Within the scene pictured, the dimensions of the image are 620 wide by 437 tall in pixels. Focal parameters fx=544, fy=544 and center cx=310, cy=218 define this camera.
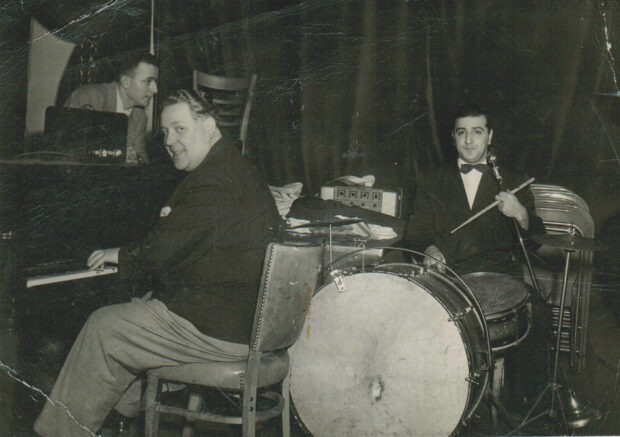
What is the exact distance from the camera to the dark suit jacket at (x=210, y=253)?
231 cm

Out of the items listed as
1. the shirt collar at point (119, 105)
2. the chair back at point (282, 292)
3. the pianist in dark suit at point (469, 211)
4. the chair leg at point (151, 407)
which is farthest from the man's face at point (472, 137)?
the chair leg at point (151, 407)

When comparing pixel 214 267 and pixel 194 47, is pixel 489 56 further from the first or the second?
pixel 214 267

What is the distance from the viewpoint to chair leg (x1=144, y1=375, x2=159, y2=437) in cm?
228

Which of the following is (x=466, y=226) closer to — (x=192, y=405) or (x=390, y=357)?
(x=390, y=357)

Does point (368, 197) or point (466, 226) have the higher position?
point (368, 197)

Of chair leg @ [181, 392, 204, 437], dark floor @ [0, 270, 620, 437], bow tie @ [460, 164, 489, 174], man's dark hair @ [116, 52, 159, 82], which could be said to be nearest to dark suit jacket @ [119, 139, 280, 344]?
chair leg @ [181, 392, 204, 437]

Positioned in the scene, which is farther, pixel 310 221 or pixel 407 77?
pixel 407 77

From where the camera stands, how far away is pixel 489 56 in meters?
4.07

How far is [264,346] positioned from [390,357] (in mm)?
647

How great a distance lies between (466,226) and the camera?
343cm

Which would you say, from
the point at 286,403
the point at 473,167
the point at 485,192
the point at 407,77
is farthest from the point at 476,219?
the point at 286,403

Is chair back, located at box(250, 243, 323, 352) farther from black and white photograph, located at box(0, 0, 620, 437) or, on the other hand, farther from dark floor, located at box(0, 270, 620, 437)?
dark floor, located at box(0, 270, 620, 437)

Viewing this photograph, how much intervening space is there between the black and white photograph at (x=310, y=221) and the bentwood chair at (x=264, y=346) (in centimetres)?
1

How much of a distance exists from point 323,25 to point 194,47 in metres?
1.15
